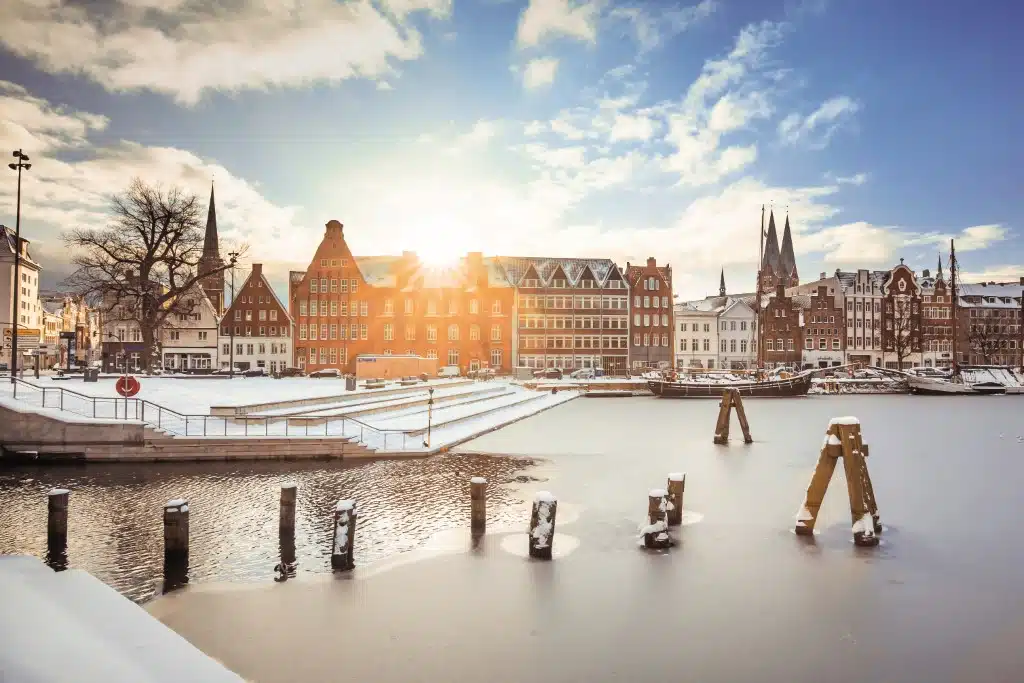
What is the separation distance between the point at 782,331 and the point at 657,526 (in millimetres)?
100406

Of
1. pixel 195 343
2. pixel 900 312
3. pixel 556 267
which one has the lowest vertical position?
pixel 195 343

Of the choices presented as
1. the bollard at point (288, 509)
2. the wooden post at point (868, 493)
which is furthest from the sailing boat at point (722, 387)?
the bollard at point (288, 509)

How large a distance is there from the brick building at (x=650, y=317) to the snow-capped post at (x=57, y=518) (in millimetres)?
84213

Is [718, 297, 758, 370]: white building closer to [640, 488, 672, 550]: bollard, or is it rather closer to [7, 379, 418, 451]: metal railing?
[7, 379, 418, 451]: metal railing

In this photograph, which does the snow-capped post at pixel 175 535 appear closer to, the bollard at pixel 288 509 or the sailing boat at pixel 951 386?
the bollard at pixel 288 509

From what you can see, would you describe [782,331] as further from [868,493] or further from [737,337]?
[868,493]

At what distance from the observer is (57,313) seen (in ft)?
473

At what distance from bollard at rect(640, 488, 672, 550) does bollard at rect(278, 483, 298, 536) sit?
7830 millimetres

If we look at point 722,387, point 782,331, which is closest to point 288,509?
point 722,387

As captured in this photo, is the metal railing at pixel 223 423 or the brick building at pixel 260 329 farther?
the brick building at pixel 260 329

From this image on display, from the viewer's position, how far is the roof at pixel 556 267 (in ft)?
305

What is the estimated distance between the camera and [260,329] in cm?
8844

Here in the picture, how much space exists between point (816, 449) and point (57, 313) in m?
160

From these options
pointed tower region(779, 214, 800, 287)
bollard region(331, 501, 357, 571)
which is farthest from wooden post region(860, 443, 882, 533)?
pointed tower region(779, 214, 800, 287)
